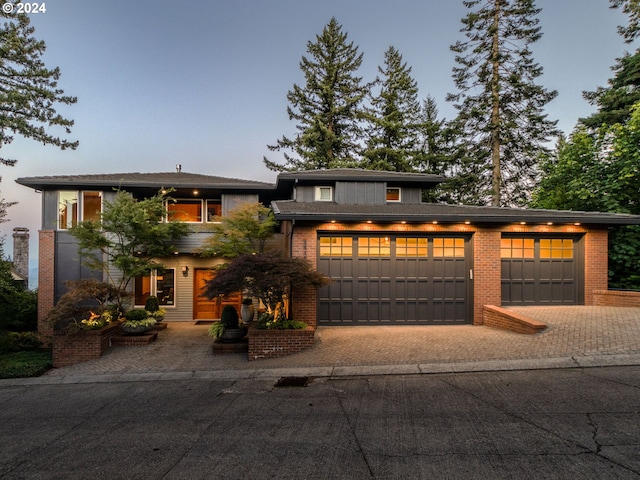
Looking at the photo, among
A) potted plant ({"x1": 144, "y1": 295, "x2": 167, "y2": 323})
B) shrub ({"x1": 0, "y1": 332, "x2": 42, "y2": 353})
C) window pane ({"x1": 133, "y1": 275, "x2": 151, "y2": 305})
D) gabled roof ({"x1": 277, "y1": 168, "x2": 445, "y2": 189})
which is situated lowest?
shrub ({"x1": 0, "y1": 332, "x2": 42, "y2": 353})

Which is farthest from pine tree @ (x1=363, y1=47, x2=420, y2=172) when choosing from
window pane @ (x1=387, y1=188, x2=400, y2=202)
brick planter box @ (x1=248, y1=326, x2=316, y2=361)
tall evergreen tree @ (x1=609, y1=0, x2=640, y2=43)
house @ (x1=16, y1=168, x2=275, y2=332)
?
brick planter box @ (x1=248, y1=326, x2=316, y2=361)

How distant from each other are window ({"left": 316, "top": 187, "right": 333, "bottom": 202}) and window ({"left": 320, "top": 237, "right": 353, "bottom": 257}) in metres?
4.09

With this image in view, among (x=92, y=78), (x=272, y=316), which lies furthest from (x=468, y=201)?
(x=92, y=78)

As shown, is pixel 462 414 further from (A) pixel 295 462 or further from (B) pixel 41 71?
(B) pixel 41 71

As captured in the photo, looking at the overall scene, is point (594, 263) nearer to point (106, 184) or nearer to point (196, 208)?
point (196, 208)

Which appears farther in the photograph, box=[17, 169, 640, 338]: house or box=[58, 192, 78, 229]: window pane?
box=[58, 192, 78, 229]: window pane

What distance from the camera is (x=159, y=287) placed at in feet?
45.5

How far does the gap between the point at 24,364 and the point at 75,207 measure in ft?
22.6

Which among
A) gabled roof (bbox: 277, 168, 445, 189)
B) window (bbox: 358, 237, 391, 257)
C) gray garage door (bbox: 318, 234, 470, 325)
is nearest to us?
gray garage door (bbox: 318, 234, 470, 325)

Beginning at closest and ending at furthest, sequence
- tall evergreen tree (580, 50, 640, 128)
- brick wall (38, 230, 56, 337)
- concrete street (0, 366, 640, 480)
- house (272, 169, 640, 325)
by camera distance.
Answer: concrete street (0, 366, 640, 480) < house (272, 169, 640, 325) < brick wall (38, 230, 56, 337) < tall evergreen tree (580, 50, 640, 128)

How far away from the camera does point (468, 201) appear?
79.9 ft

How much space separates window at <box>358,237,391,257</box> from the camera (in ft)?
34.6

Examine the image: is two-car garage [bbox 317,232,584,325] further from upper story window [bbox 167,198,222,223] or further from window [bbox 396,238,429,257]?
upper story window [bbox 167,198,222,223]

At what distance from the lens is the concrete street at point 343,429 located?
3.41 meters
